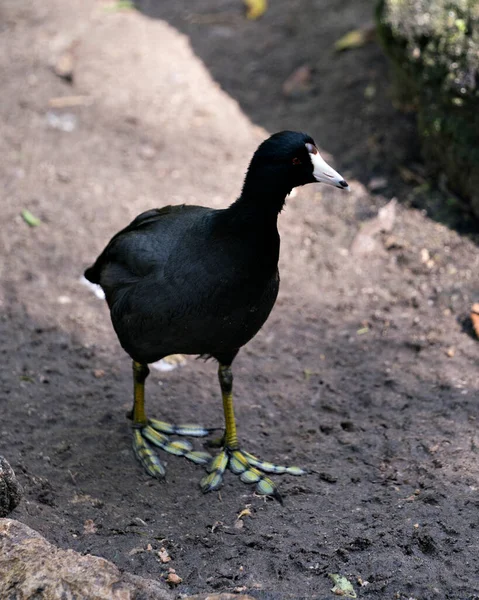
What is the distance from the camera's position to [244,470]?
14.3 ft

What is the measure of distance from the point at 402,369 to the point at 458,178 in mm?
1920

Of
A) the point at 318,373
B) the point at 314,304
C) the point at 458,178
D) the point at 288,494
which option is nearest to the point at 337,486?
the point at 288,494

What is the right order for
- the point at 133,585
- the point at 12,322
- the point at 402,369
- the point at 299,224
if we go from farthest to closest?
the point at 299,224 < the point at 12,322 < the point at 402,369 < the point at 133,585

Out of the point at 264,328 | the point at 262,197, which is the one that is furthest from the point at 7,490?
the point at 264,328

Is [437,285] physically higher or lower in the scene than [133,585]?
lower

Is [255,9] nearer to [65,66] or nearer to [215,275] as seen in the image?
[65,66]

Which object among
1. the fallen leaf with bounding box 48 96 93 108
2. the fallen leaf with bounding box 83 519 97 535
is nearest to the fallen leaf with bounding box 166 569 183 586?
the fallen leaf with bounding box 83 519 97 535

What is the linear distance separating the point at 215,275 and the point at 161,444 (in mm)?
1269

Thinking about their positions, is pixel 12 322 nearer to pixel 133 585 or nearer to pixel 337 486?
pixel 337 486

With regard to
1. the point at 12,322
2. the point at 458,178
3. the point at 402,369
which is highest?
the point at 458,178

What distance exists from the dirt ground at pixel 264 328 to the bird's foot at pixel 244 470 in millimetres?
58

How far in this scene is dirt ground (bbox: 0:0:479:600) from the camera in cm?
374

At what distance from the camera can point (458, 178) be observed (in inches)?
249

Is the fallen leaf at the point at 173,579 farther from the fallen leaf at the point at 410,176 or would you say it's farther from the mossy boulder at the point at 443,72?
the fallen leaf at the point at 410,176
